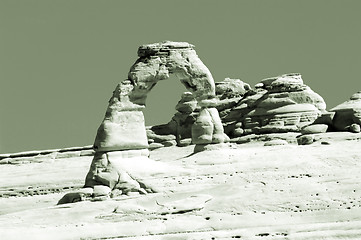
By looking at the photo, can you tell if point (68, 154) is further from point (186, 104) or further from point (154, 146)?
point (186, 104)

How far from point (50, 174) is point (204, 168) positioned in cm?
899

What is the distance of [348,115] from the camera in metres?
43.9

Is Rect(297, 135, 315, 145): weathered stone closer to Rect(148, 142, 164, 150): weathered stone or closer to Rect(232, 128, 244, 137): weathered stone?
Rect(232, 128, 244, 137): weathered stone

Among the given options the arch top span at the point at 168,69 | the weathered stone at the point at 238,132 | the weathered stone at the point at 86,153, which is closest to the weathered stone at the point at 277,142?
the arch top span at the point at 168,69

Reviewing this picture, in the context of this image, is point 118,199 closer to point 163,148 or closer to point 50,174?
point 50,174

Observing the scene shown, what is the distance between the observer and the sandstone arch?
121 ft

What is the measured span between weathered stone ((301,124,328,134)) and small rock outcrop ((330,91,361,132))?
376 millimetres

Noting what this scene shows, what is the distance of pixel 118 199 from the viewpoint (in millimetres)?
35000

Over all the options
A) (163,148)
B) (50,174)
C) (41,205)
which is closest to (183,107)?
(163,148)

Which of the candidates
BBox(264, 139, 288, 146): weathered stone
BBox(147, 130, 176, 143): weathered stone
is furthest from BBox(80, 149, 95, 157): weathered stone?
BBox(264, 139, 288, 146): weathered stone

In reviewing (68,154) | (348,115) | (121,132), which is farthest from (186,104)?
(121,132)

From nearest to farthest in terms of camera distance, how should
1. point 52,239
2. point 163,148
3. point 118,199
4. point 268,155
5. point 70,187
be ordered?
point 52,239 < point 118,199 < point 268,155 < point 70,187 < point 163,148

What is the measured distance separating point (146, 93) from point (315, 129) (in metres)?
8.49

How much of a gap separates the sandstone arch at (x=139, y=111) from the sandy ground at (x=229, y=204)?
600 millimetres
